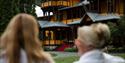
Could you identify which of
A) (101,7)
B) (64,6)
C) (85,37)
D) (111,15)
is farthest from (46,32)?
(85,37)

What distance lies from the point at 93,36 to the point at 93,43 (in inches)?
3.6

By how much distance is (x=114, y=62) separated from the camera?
196 inches

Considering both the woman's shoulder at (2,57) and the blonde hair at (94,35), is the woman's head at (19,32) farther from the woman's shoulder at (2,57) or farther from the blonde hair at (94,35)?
the blonde hair at (94,35)

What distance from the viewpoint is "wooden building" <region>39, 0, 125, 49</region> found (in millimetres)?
47094

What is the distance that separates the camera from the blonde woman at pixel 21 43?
4.54 meters

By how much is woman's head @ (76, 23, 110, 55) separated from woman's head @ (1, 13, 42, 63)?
61 cm

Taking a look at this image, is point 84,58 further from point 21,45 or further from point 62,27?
point 62,27

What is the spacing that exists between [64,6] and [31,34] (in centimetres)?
5686

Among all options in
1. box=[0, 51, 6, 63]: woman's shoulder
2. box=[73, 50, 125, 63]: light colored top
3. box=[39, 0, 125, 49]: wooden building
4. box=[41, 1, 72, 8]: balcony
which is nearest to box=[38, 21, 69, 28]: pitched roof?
box=[39, 0, 125, 49]: wooden building

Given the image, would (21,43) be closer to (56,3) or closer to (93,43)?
(93,43)

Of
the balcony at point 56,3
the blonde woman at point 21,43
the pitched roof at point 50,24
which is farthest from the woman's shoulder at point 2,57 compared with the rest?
the balcony at point 56,3

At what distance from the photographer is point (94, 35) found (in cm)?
497

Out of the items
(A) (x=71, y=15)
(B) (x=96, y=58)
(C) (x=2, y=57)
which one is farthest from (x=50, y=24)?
(C) (x=2, y=57)

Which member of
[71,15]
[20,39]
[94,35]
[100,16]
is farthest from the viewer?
[71,15]
